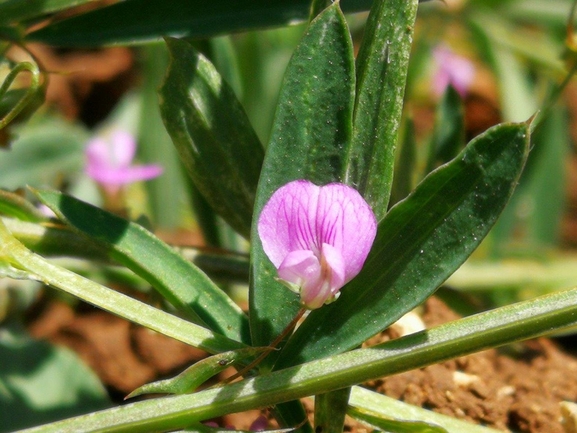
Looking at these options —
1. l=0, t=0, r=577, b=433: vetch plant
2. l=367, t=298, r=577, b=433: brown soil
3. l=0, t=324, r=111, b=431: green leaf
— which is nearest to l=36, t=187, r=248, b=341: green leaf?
l=0, t=0, r=577, b=433: vetch plant

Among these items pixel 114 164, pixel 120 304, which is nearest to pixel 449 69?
pixel 114 164

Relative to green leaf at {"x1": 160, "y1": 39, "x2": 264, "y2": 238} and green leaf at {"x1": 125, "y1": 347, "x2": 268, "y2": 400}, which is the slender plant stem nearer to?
green leaf at {"x1": 125, "y1": 347, "x2": 268, "y2": 400}

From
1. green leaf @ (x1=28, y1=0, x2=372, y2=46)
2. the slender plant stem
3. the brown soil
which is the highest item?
green leaf @ (x1=28, y1=0, x2=372, y2=46)

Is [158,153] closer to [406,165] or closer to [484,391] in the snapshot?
[406,165]

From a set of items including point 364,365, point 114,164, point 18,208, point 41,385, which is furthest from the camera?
point 114,164

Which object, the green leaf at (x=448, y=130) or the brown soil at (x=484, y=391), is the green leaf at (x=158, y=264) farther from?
the green leaf at (x=448, y=130)

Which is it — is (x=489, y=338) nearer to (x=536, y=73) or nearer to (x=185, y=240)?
(x=185, y=240)

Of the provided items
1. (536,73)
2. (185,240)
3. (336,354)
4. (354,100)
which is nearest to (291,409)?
(336,354)
